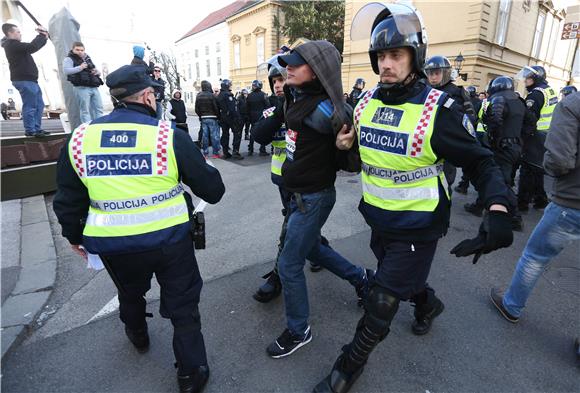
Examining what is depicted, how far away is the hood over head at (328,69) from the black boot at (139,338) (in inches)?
74.2

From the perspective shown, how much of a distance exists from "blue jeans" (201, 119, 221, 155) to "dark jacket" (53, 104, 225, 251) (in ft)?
25.5

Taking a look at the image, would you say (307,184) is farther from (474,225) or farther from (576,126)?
(474,225)

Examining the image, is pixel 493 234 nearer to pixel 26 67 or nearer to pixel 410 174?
pixel 410 174

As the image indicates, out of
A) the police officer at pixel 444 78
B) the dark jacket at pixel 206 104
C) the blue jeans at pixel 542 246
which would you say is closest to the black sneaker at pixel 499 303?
the blue jeans at pixel 542 246

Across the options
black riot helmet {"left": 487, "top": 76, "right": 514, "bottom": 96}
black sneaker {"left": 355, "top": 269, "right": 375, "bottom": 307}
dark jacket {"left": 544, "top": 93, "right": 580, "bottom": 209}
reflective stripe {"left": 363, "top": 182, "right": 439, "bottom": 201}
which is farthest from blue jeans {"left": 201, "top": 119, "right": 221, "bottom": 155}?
dark jacket {"left": 544, "top": 93, "right": 580, "bottom": 209}

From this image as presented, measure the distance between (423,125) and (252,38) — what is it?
34.8 meters

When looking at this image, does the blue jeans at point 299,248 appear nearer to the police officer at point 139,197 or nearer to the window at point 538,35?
the police officer at point 139,197

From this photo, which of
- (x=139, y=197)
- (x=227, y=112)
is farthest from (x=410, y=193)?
(x=227, y=112)

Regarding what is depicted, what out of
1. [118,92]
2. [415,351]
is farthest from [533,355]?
[118,92]

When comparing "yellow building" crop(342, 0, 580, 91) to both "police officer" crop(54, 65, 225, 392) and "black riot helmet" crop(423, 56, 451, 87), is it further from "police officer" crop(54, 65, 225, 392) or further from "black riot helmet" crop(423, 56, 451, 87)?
"police officer" crop(54, 65, 225, 392)

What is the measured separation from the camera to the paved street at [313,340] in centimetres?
209

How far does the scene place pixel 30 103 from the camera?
18.8 ft

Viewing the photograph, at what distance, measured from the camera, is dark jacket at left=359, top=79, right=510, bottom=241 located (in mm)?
1656

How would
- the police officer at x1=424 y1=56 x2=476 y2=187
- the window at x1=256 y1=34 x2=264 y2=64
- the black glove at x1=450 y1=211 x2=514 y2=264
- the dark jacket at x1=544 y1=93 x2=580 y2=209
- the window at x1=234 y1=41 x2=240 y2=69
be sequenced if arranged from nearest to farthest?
the black glove at x1=450 y1=211 x2=514 y2=264 < the dark jacket at x1=544 y1=93 x2=580 y2=209 < the police officer at x1=424 y1=56 x2=476 y2=187 < the window at x1=256 y1=34 x2=264 y2=64 < the window at x1=234 y1=41 x2=240 y2=69
